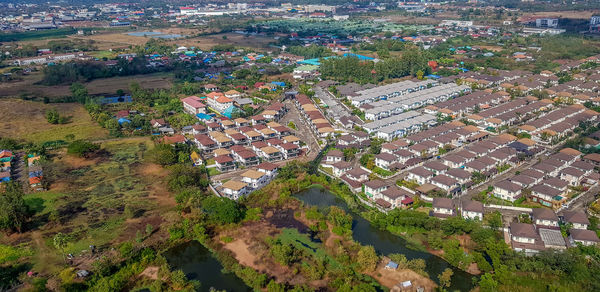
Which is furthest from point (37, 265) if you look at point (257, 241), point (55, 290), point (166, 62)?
point (166, 62)

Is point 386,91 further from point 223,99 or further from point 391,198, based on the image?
point 391,198

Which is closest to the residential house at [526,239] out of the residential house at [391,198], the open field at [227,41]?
the residential house at [391,198]

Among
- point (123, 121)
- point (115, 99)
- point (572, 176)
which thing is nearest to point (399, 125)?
point (572, 176)

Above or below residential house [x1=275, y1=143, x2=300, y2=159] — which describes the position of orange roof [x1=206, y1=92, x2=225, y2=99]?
above

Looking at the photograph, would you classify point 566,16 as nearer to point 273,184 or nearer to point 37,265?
point 273,184

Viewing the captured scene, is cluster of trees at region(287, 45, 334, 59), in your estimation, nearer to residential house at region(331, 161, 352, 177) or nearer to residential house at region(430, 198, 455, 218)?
residential house at region(331, 161, 352, 177)

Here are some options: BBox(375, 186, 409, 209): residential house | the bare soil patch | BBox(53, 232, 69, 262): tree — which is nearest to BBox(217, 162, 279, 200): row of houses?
BBox(375, 186, 409, 209): residential house

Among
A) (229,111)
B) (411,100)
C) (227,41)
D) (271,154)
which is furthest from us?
(227,41)
